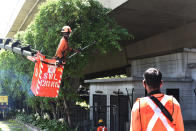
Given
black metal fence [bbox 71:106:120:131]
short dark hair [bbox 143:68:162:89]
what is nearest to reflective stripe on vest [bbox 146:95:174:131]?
short dark hair [bbox 143:68:162:89]

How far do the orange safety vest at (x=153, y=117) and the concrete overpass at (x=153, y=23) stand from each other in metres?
8.66

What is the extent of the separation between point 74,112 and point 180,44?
7610 millimetres

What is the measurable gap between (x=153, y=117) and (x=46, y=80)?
4551 millimetres

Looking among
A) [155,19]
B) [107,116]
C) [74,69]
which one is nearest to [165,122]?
[74,69]

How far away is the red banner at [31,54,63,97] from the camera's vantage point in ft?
21.9

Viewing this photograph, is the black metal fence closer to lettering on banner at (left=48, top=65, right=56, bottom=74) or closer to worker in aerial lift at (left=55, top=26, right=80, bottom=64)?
lettering on banner at (left=48, top=65, right=56, bottom=74)

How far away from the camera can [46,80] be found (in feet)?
22.1

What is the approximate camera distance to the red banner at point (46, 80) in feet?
21.9

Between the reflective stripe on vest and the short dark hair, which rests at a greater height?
the short dark hair

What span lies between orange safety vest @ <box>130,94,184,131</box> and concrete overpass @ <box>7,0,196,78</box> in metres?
8.66

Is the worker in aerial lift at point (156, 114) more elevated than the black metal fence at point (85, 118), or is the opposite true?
the worker in aerial lift at point (156, 114)

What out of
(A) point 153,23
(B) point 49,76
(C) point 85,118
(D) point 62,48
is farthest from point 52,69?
(A) point 153,23

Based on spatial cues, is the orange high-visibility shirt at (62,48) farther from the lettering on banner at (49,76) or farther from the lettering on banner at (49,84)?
the lettering on banner at (49,84)

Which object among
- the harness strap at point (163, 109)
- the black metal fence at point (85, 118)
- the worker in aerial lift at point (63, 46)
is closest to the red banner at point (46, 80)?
the worker in aerial lift at point (63, 46)
